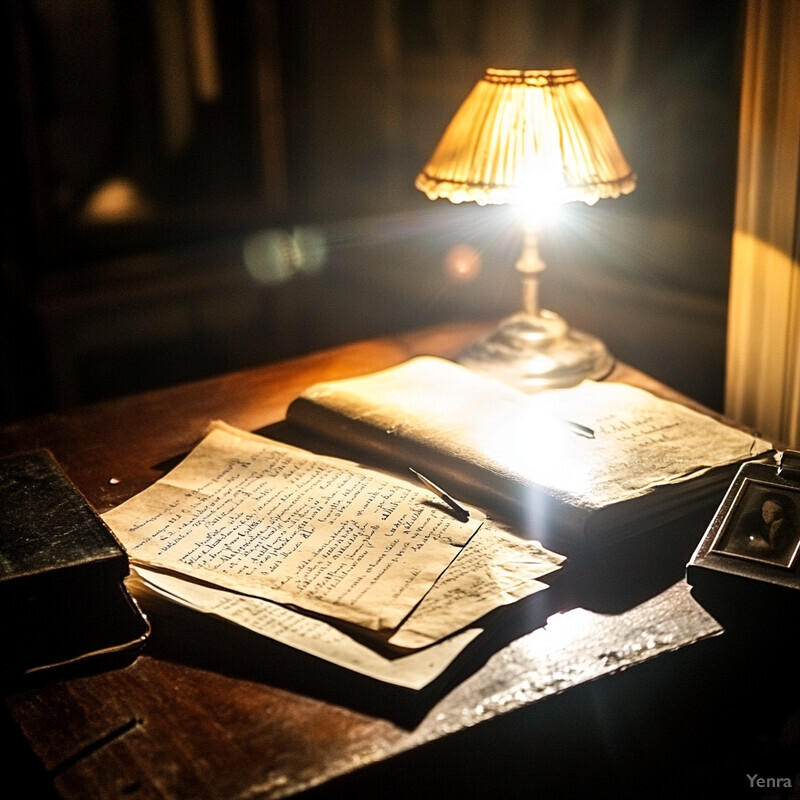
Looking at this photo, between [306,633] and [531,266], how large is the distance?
727mm

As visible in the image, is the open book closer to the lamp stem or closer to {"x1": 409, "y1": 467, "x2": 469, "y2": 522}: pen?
{"x1": 409, "y1": 467, "x2": 469, "y2": 522}: pen

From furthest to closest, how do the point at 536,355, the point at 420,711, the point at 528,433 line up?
the point at 536,355 < the point at 528,433 < the point at 420,711

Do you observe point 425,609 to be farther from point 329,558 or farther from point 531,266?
point 531,266

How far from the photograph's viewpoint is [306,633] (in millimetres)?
829

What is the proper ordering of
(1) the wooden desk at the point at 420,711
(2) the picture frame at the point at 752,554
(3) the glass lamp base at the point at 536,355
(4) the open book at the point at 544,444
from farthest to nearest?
(3) the glass lamp base at the point at 536,355
(4) the open book at the point at 544,444
(2) the picture frame at the point at 752,554
(1) the wooden desk at the point at 420,711

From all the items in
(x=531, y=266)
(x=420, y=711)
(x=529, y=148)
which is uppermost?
(x=529, y=148)

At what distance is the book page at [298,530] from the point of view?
2.89ft

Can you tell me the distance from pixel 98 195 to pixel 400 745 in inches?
48.3

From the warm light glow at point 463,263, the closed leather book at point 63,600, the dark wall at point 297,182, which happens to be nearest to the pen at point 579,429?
the closed leather book at point 63,600

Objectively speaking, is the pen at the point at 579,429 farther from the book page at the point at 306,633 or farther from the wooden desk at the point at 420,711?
the book page at the point at 306,633

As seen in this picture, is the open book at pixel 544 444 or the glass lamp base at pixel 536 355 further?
the glass lamp base at pixel 536 355

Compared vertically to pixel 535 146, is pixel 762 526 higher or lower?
lower

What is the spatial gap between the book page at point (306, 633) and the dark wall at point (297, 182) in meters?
0.93

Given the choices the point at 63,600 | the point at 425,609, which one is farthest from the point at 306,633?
the point at 63,600
